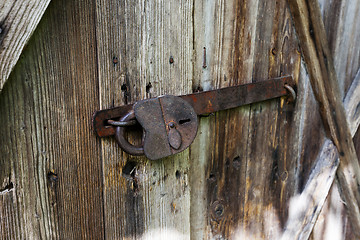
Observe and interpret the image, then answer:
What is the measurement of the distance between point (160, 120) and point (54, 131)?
262 millimetres

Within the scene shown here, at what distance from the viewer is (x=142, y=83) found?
84 cm

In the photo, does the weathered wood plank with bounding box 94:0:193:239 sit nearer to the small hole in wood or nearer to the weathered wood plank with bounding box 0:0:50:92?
the small hole in wood

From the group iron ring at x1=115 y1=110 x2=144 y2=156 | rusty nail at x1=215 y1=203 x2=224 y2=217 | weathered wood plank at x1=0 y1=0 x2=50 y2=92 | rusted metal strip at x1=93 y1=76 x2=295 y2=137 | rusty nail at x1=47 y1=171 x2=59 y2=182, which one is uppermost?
weathered wood plank at x1=0 y1=0 x2=50 y2=92

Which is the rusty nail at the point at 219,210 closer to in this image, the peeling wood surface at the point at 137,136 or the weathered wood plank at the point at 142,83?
the peeling wood surface at the point at 137,136

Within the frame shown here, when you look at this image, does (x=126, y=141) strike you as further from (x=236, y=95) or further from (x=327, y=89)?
(x=327, y=89)

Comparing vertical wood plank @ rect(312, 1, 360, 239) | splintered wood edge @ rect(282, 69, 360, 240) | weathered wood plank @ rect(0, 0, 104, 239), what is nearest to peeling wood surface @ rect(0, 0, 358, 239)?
weathered wood plank @ rect(0, 0, 104, 239)

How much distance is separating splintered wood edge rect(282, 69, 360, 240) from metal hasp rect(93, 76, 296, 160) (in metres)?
0.72

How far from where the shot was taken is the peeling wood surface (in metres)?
0.70

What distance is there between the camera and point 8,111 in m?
0.66

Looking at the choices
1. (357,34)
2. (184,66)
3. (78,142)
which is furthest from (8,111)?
(357,34)

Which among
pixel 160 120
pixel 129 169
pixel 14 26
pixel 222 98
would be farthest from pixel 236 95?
pixel 14 26

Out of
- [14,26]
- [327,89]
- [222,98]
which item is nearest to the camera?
[14,26]

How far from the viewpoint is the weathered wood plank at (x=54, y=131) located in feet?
2.23

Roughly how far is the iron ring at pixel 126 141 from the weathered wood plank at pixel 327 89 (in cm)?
76
